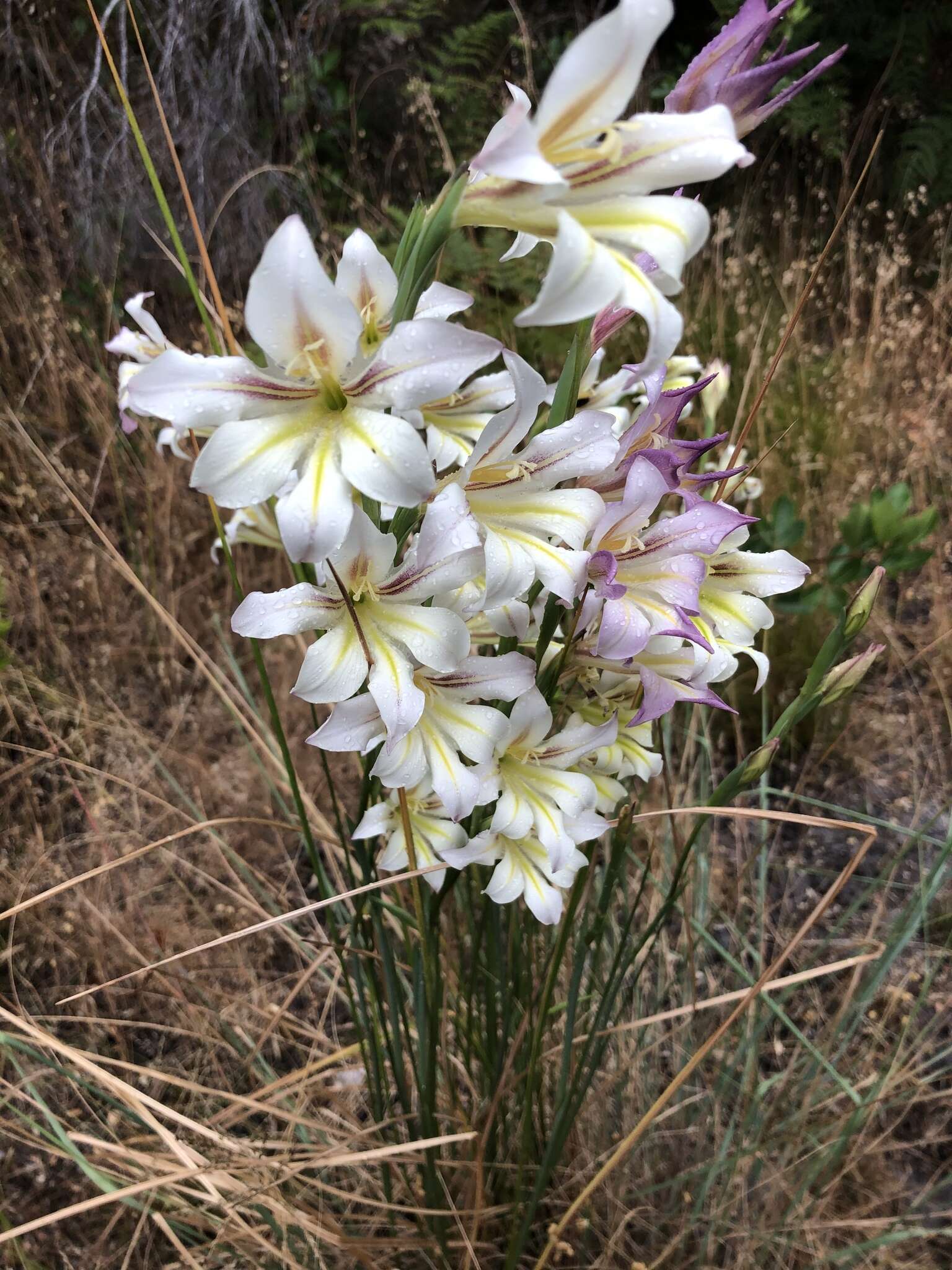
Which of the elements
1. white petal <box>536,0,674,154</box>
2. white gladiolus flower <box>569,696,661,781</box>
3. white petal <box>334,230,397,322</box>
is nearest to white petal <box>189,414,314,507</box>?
white petal <box>334,230,397,322</box>

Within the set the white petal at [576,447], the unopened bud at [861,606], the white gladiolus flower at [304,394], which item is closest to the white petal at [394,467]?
the white gladiolus flower at [304,394]

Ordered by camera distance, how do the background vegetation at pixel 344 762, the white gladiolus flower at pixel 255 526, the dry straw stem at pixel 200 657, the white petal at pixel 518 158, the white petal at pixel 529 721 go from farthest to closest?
1. the background vegetation at pixel 344 762
2. the dry straw stem at pixel 200 657
3. the white gladiolus flower at pixel 255 526
4. the white petal at pixel 529 721
5. the white petal at pixel 518 158

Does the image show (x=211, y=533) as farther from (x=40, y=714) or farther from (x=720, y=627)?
(x=720, y=627)

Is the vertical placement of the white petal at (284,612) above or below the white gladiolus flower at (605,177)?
below

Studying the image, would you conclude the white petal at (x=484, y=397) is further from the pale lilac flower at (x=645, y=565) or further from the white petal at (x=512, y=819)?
the white petal at (x=512, y=819)

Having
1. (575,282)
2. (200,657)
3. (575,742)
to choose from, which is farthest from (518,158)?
(200,657)

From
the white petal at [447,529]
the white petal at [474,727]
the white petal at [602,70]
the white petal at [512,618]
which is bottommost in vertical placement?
the white petal at [474,727]
